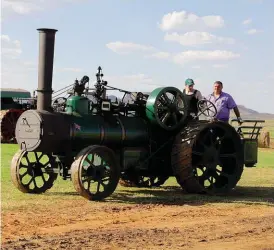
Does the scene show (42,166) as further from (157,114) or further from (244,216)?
Answer: (244,216)

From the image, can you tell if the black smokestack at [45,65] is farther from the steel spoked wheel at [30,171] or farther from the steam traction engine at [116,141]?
the steel spoked wheel at [30,171]

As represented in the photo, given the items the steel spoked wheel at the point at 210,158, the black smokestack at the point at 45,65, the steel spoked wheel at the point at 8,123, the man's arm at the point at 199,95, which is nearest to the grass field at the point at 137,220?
the steel spoked wheel at the point at 210,158

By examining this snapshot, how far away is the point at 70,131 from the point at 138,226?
8.60 ft

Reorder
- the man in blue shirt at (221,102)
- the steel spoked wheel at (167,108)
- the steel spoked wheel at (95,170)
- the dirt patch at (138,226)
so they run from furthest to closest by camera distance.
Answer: the man in blue shirt at (221,102), the steel spoked wheel at (167,108), the steel spoked wheel at (95,170), the dirt patch at (138,226)

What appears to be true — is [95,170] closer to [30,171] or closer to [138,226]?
[30,171]

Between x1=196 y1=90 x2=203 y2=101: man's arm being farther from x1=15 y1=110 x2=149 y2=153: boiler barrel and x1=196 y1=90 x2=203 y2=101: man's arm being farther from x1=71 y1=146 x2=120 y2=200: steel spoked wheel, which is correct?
x1=71 y1=146 x2=120 y2=200: steel spoked wheel

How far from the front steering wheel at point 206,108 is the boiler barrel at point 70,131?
4.24ft

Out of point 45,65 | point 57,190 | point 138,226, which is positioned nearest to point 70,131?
point 45,65

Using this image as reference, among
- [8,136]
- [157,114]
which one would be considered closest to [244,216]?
[157,114]

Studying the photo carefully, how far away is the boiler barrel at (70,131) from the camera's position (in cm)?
897

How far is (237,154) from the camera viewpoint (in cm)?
1077

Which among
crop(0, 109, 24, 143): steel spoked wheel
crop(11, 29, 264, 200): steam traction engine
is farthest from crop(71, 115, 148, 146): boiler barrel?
crop(0, 109, 24, 143): steel spoked wheel

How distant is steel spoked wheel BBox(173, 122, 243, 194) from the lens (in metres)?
9.95

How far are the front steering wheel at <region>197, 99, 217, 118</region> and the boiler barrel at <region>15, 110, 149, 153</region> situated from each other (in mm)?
1292
